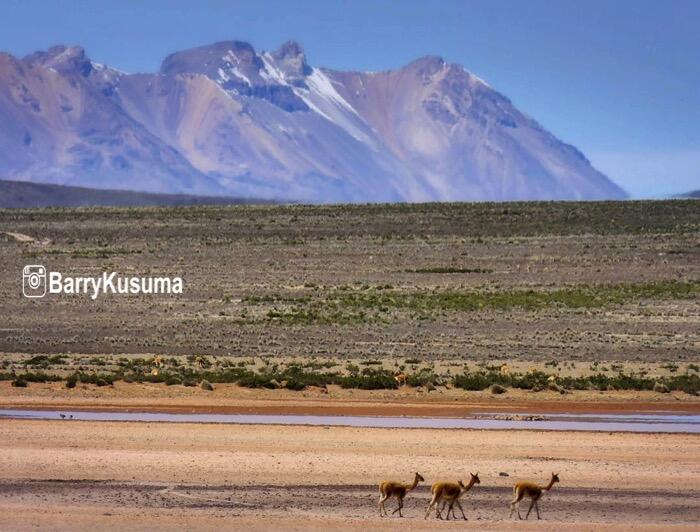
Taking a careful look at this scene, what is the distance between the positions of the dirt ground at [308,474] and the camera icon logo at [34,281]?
99.2ft

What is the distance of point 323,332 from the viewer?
132ft

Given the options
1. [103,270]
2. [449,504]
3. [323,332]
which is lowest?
[449,504]

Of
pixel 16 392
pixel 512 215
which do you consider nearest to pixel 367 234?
pixel 512 215

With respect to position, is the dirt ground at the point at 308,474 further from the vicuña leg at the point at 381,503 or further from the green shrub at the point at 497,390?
the green shrub at the point at 497,390

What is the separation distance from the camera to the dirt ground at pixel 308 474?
51.3 feet

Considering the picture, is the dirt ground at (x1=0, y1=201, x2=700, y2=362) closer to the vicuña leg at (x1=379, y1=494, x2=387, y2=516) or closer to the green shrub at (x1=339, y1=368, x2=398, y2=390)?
the green shrub at (x1=339, y1=368, x2=398, y2=390)

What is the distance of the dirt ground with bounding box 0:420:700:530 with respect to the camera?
15.6 m

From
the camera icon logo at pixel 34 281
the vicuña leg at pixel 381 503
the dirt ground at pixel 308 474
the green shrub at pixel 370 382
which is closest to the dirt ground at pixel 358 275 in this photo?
the camera icon logo at pixel 34 281

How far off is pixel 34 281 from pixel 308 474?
40.0m

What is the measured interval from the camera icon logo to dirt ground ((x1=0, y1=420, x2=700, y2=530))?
30.2m

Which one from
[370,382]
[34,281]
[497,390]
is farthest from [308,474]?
[34,281]

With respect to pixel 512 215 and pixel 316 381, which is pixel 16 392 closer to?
pixel 316 381

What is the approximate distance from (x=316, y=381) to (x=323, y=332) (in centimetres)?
1095

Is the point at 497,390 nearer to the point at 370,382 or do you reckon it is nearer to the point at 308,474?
the point at 370,382
